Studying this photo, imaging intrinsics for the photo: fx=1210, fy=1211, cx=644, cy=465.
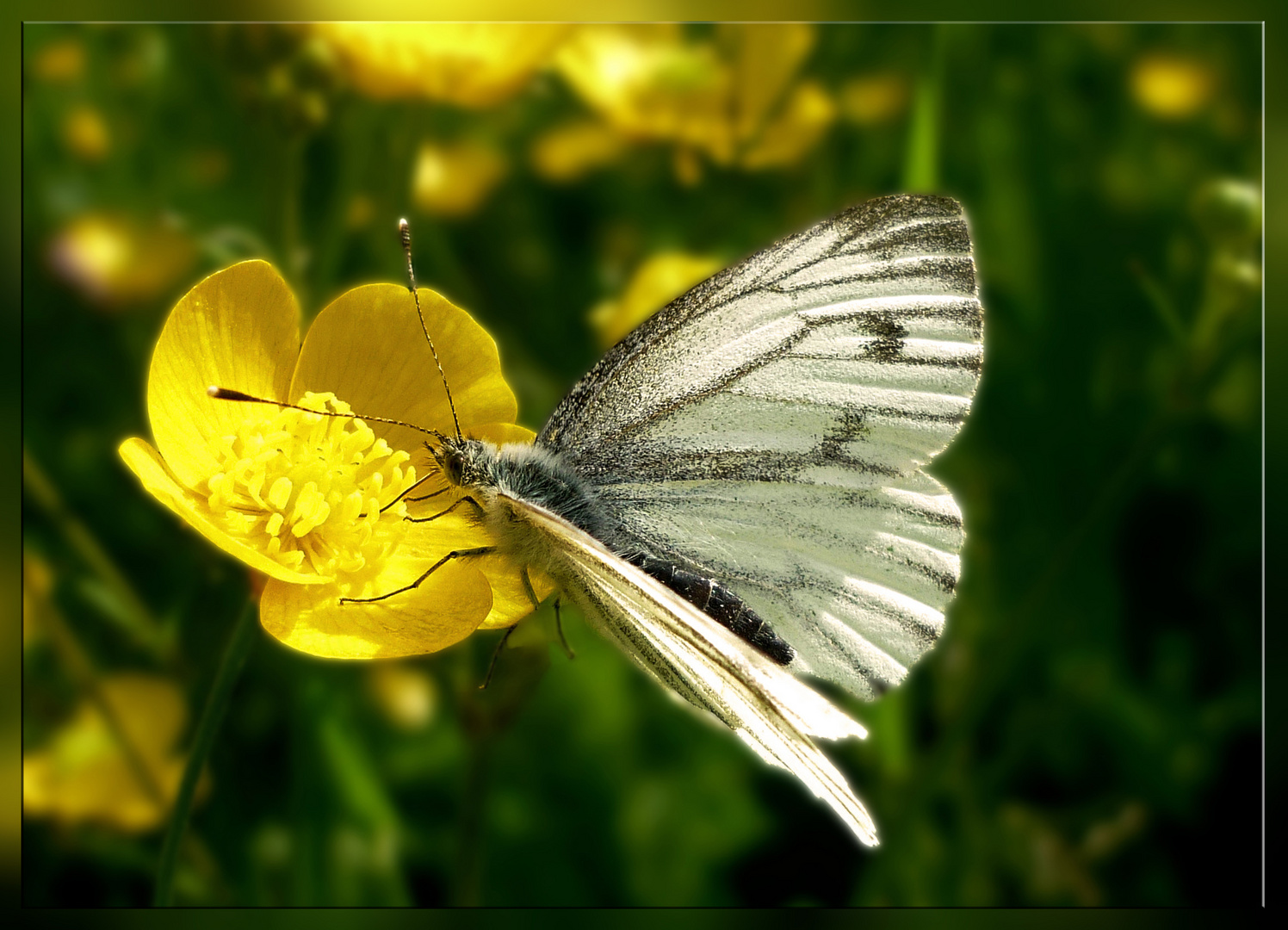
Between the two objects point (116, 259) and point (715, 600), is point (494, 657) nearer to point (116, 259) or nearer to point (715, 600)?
point (715, 600)

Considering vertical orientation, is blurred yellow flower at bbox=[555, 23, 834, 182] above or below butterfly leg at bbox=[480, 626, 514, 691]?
above

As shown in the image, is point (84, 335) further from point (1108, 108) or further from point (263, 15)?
point (1108, 108)

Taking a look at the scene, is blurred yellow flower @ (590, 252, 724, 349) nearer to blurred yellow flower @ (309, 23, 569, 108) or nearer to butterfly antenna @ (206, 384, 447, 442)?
blurred yellow flower @ (309, 23, 569, 108)

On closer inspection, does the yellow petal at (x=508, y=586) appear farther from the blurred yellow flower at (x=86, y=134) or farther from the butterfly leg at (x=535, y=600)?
the blurred yellow flower at (x=86, y=134)

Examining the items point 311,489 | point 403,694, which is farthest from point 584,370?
point 311,489

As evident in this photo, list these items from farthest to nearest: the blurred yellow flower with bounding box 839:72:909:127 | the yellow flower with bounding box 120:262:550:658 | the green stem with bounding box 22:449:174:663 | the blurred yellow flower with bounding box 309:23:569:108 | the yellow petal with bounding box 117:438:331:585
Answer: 1. the blurred yellow flower with bounding box 839:72:909:127
2. the blurred yellow flower with bounding box 309:23:569:108
3. the green stem with bounding box 22:449:174:663
4. the yellow flower with bounding box 120:262:550:658
5. the yellow petal with bounding box 117:438:331:585

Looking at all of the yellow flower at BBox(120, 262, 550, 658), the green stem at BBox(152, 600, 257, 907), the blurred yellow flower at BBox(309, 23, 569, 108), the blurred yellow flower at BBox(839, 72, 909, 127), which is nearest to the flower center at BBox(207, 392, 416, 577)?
the yellow flower at BBox(120, 262, 550, 658)

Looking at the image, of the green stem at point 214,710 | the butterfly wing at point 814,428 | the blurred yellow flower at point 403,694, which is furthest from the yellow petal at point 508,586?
the blurred yellow flower at point 403,694
